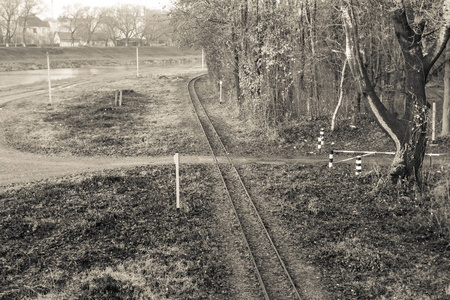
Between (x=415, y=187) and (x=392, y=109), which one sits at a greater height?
(x=392, y=109)

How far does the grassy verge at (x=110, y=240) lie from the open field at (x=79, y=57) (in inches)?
1919

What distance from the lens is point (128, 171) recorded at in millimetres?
16859

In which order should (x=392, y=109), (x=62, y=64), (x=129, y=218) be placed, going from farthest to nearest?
(x=62, y=64)
(x=392, y=109)
(x=129, y=218)

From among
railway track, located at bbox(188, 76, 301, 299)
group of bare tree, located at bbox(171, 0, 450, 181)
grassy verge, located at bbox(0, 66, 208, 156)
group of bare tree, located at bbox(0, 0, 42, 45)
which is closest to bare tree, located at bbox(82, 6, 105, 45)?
group of bare tree, located at bbox(0, 0, 42, 45)

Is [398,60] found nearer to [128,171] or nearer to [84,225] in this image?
[128,171]

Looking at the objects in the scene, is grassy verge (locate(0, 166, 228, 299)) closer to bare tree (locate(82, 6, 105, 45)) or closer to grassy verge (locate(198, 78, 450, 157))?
grassy verge (locate(198, 78, 450, 157))

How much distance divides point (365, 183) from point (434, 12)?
5449 millimetres

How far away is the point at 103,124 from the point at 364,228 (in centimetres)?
1740

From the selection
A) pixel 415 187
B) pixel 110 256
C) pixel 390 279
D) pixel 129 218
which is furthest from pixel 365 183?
pixel 110 256

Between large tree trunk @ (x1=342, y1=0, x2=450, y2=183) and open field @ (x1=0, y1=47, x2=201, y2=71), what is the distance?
48727 millimetres

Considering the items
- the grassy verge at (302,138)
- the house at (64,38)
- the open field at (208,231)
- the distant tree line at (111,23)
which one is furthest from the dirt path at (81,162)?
the house at (64,38)

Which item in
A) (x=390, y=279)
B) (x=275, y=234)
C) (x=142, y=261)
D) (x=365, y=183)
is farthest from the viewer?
(x=365, y=183)

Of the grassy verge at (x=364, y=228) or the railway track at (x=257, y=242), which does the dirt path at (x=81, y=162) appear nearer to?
the railway track at (x=257, y=242)

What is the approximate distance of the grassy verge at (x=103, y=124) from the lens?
2064 cm
